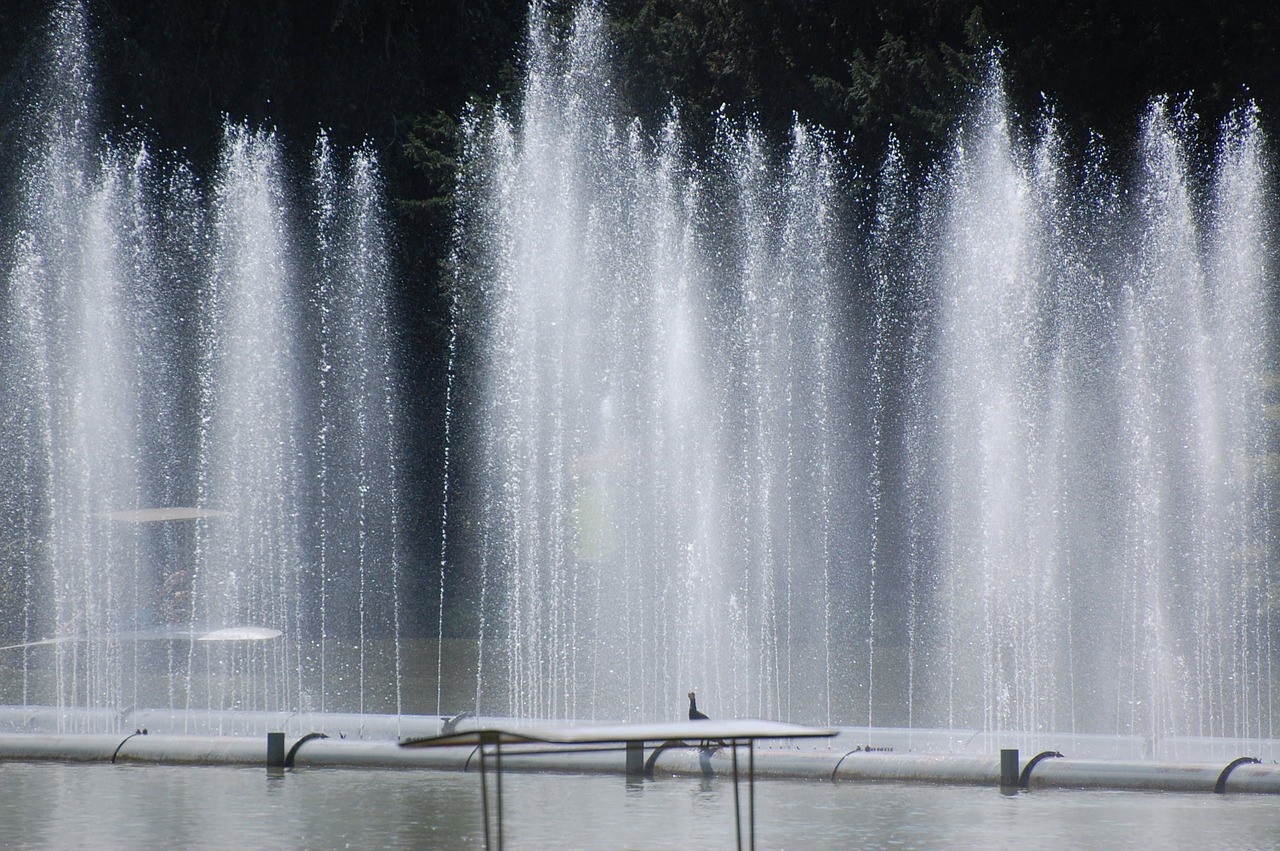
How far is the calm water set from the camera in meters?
10.7

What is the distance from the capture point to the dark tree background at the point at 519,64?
1036 inches

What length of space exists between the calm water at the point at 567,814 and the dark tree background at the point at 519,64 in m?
15.5

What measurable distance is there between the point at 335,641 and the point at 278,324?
5.23 meters

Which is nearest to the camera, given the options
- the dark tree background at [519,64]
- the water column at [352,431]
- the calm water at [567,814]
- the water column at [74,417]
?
the calm water at [567,814]

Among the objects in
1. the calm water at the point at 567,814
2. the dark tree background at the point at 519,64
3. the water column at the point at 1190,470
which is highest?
the dark tree background at the point at 519,64

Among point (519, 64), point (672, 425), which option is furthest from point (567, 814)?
point (519, 64)

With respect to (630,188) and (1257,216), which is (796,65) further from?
(1257,216)

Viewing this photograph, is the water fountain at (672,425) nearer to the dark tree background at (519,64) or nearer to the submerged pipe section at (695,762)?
the dark tree background at (519,64)

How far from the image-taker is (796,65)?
2895cm

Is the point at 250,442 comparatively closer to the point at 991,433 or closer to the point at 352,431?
the point at 352,431

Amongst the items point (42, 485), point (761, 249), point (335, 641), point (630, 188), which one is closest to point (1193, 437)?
point (761, 249)

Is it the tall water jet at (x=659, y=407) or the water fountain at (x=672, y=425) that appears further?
the tall water jet at (x=659, y=407)

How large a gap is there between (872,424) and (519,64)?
989 cm

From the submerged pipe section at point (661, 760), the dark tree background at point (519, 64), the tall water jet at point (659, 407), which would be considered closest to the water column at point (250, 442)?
the dark tree background at point (519, 64)
